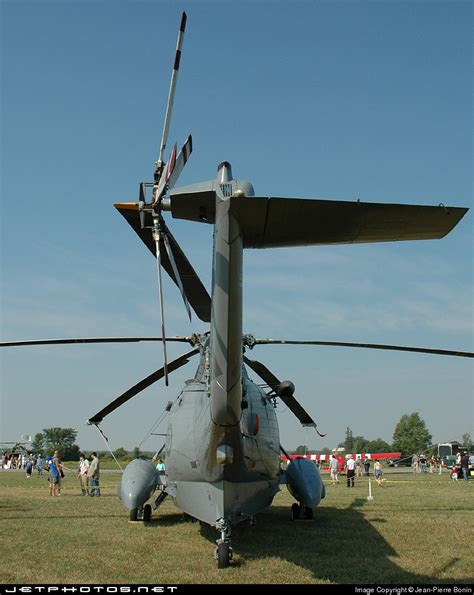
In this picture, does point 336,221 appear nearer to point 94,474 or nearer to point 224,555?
point 224,555

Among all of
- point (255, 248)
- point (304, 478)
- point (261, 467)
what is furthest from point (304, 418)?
point (255, 248)

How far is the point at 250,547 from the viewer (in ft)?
34.9

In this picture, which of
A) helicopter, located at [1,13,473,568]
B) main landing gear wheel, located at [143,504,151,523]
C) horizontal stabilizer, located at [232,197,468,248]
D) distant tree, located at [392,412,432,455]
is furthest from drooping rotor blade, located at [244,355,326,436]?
distant tree, located at [392,412,432,455]

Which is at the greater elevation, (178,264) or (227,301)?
(178,264)

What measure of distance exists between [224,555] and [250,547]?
182 cm

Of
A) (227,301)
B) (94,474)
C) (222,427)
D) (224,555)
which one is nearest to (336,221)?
(227,301)

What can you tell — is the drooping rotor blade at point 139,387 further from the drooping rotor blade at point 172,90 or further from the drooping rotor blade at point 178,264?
the drooping rotor blade at point 172,90

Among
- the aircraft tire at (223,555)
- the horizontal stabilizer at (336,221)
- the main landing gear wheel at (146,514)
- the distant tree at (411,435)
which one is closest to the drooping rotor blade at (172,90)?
the horizontal stabilizer at (336,221)

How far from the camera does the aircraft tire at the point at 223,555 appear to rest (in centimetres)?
894

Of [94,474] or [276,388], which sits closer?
[276,388]

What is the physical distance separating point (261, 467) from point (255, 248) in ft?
17.2

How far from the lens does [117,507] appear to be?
1770 cm

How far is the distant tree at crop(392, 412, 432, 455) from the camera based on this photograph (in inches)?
4451

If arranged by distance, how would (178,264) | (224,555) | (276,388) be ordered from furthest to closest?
(276,388), (178,264), (224,555)
